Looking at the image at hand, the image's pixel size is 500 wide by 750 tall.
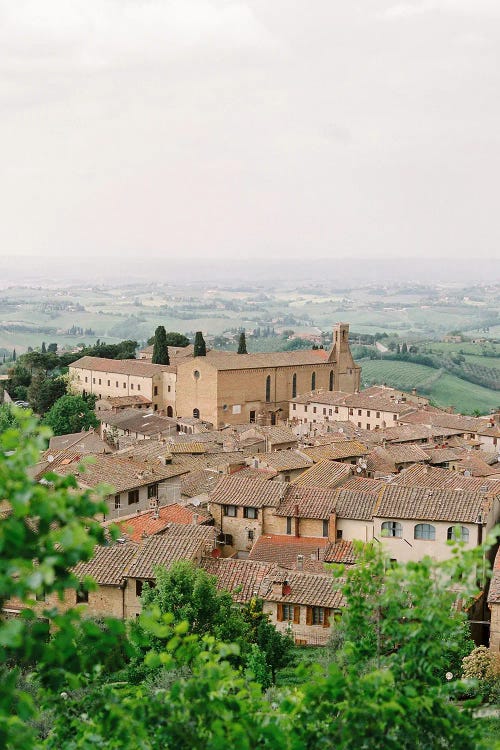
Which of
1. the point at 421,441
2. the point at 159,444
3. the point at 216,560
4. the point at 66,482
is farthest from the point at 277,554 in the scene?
the point at 421,441

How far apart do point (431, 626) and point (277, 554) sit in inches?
775

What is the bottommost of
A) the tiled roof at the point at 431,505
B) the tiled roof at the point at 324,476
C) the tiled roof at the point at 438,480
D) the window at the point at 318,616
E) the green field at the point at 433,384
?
the green field at the point at 433,384

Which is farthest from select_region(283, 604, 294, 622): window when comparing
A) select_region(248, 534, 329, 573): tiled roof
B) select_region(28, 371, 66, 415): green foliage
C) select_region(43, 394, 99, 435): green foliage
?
select_region(28, 371, 66, 415): green foliage

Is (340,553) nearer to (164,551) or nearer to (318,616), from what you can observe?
(318,616)

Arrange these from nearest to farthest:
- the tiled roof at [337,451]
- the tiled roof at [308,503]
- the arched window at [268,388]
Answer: the tiled roof at [308,503] < the tiled roof at [337,451] < the arched window at [268,388]

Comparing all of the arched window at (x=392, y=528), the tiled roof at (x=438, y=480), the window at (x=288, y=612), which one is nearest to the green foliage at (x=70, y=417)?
the tiled roof at (x=438, y=480)

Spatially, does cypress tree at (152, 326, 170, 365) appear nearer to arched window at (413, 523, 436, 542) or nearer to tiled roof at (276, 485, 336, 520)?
tiled roof at (276, 485, 336, 520)

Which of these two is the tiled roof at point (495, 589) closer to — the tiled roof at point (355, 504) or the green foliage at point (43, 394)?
the tiled roof at point (355, 504)

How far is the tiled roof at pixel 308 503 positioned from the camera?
92.2ft

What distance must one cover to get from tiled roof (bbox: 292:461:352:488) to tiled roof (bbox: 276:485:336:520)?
97cm

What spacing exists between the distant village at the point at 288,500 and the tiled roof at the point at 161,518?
0.06 metres

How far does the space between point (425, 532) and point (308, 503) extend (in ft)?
12.9

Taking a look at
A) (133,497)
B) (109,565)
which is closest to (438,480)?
(133,497)

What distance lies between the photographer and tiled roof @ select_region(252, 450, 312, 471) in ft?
122
